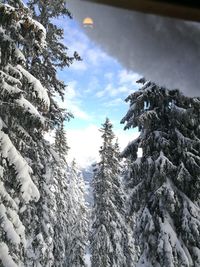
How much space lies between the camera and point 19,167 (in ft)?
30.2

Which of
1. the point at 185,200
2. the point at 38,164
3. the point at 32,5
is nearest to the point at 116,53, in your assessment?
the point at 185,200

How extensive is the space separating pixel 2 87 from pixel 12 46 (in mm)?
1132

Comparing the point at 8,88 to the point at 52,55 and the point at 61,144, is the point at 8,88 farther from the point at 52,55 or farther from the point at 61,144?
the point at 61,144

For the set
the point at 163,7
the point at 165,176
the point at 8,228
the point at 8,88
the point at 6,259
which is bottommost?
the point at 163,7

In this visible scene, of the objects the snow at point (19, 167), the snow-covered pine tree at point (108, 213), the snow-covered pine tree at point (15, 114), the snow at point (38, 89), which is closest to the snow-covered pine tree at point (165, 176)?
the snow at point (38, 89)

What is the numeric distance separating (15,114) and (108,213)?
71.4ft

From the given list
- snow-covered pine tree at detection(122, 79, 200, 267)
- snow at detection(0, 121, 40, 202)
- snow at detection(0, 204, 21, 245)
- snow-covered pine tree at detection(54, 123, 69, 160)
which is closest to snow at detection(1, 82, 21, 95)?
snow at detection(0, 121, 40, 202)

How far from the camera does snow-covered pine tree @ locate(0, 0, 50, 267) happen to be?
29.9ft

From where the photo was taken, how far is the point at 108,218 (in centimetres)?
3025

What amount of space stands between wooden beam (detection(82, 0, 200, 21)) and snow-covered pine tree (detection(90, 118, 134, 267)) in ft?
94.8

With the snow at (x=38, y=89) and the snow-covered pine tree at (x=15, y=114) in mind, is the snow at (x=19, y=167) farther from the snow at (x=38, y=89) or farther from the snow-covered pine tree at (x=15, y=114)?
the snow at (x=38, y=89)

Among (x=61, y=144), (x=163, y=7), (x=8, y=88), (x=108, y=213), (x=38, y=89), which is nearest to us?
(x=163, y=7)

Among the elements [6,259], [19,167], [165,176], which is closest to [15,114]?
[19,167]

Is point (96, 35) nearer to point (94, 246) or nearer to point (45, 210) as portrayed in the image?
point (45, 210)
